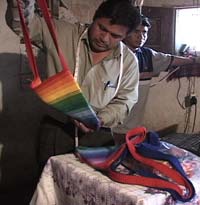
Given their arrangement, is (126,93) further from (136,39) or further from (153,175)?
(136,39)

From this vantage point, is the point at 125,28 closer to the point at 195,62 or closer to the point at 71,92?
the point at 71,92

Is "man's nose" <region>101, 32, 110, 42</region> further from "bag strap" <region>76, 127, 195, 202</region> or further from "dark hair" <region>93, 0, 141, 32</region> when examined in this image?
"bag strap" <region>76, 127, 195, 202</region>

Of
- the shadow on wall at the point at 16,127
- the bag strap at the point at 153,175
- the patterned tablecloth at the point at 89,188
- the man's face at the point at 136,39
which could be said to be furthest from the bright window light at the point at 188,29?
the bag strap at the point at 153,175

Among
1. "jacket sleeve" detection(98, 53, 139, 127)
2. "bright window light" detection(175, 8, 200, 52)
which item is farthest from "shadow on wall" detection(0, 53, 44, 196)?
"bright window light" detection(175, 8, 200, 52)

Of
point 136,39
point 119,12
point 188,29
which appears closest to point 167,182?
point 119,12

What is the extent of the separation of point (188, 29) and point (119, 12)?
1.63 metres

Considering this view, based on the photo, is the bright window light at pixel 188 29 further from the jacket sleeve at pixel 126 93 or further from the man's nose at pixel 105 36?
the man's nose at pixel 105 36

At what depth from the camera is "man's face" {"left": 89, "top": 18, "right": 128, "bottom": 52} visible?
60.0 inches

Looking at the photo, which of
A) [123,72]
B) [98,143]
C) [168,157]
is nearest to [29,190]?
[98,143]

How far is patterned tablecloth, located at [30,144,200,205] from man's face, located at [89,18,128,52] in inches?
21.1

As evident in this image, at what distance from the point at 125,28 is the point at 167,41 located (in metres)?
1.46

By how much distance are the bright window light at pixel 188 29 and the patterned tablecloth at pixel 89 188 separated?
191cm

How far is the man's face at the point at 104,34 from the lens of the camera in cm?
152

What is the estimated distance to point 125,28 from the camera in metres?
1.56
